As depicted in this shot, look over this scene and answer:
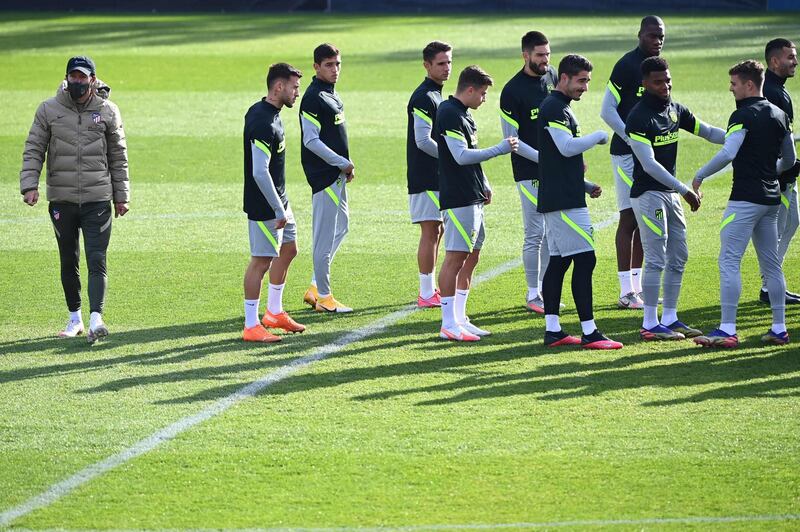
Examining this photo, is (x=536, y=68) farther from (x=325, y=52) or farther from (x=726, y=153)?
(x=726, y=153)

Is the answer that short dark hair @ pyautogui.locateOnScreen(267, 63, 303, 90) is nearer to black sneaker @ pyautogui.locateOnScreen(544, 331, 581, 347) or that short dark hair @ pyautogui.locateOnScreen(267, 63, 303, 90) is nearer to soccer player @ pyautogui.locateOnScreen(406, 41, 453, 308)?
soccer player @ pyautogui.locateOnScreen(406, 41, 453, 308)

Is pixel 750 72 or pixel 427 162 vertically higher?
pixel 750 72

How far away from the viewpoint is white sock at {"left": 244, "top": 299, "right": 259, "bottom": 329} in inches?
384

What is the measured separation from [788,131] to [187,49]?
25439mm

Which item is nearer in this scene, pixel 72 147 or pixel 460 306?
pixel 72 147

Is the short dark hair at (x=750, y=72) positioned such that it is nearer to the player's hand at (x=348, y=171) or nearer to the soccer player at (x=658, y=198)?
the soccer player at (x=658, y=198)

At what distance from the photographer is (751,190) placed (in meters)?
9.21

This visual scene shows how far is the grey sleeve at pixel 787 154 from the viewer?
31.0ft

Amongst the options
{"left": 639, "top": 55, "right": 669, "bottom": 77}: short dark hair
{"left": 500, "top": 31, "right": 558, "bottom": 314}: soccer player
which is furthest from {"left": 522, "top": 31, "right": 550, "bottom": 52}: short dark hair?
{"left": 639, "top": 55, "right": 669, "bottom": 77}: short dark hair

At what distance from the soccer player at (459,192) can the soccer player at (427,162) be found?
0.60 m

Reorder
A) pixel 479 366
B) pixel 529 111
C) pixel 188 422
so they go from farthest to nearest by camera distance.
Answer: pixel 529 111 < pixel 479 366 < pixel 188 422

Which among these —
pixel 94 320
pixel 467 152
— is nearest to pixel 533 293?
pixel 467 152

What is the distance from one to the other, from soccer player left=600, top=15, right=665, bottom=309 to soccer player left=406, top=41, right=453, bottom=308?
1.43m

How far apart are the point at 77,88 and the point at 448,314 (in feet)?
10.5
